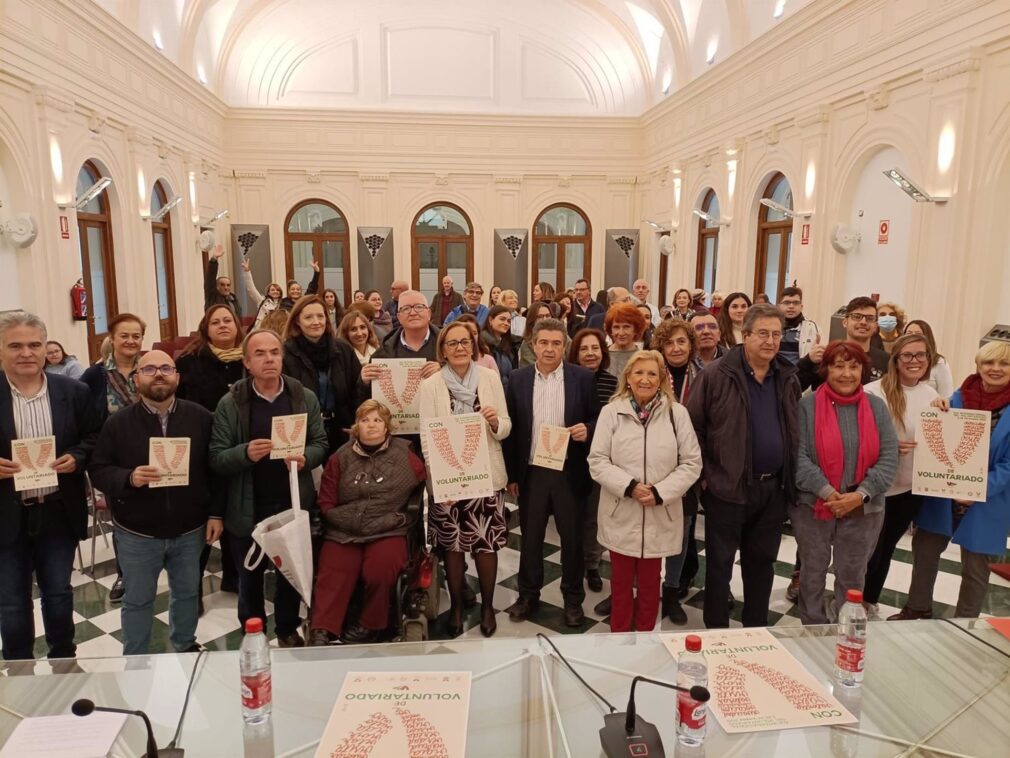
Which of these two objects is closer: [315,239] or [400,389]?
[400,389]

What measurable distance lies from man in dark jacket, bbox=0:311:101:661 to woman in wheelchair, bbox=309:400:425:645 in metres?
1.15

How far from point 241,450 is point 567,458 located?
1.74m

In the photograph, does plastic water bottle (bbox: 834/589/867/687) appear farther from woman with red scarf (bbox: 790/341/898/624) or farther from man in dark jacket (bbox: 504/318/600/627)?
man in dark jacket (bbox: 504/318/600/627)

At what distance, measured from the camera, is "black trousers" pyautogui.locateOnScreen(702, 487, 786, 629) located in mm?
3461

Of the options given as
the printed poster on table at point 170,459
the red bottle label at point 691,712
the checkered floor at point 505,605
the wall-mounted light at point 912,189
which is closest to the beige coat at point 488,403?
the checkered floor at point 505,605

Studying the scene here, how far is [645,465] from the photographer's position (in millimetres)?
3455

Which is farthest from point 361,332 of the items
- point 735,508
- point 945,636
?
point 945,636

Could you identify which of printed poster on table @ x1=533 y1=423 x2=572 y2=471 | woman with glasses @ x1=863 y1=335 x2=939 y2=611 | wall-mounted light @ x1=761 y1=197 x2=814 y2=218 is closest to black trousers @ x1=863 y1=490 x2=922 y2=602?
woman with glasses @ x1=863 y1=335 x2=939 y2=611

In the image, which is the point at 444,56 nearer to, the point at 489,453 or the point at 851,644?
the point at 489,453

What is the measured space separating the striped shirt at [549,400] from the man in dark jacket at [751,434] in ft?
2.44

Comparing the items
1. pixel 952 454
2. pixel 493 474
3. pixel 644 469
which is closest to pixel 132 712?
pixel 493 474

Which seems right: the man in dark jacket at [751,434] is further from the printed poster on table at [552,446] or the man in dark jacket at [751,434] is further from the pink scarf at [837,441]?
the printed poster on table at [552,446]

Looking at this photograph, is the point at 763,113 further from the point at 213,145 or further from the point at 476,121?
the point at 213,145

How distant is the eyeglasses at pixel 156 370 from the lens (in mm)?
3105
